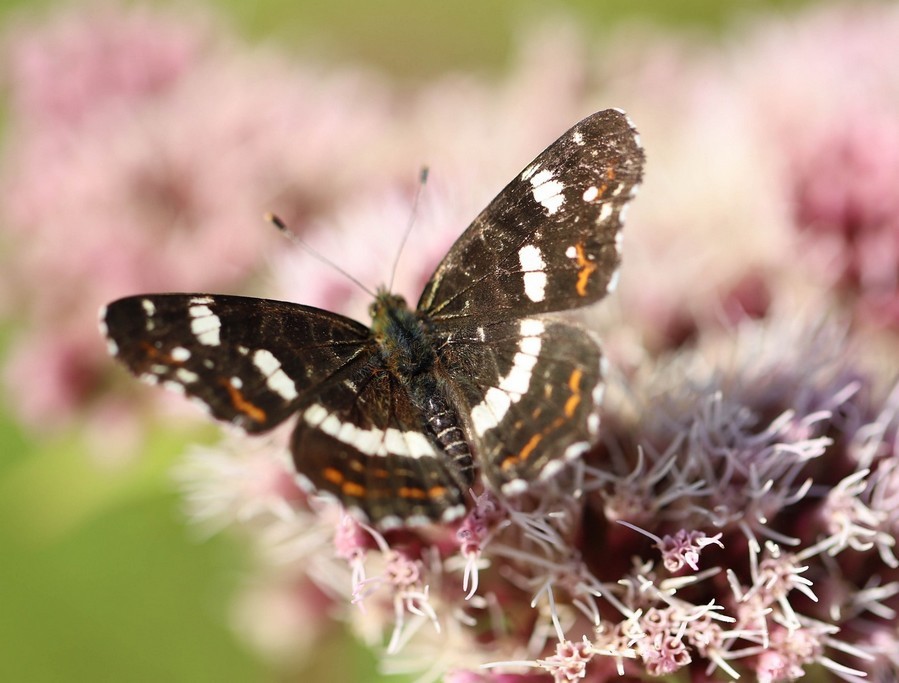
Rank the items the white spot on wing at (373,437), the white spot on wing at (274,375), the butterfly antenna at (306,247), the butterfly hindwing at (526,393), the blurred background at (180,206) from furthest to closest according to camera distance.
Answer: the blurred background at (180,206) → the butterfly antenna at (306,247) → the white spot on wing at (274,375) → the white spot on wing at (373,437) → the butterfly hindwing at (526,393)

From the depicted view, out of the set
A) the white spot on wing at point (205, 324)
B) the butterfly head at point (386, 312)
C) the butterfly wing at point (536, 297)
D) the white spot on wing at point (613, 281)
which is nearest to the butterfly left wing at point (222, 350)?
the white spot on wing at point (205, 324)

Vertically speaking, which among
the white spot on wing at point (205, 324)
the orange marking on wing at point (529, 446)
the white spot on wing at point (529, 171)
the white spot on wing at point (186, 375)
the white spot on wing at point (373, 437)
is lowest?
the orange marking on wing at point (529, 446)

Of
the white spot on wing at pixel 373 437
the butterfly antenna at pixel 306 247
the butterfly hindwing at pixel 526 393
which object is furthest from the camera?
the butterfly antenna at pixel 306 247

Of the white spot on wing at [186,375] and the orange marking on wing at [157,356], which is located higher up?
the orange marking on wing at [157,356]

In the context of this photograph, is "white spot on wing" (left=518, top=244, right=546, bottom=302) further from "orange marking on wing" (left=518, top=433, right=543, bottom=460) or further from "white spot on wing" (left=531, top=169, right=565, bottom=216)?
"orange marking on wing" (left=518, top=433, right=543, bottom=460)

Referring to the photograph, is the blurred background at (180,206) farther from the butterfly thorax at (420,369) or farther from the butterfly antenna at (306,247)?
the butterfly thorax at (420,369)

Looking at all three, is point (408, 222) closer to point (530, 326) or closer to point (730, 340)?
point (530, 326)
